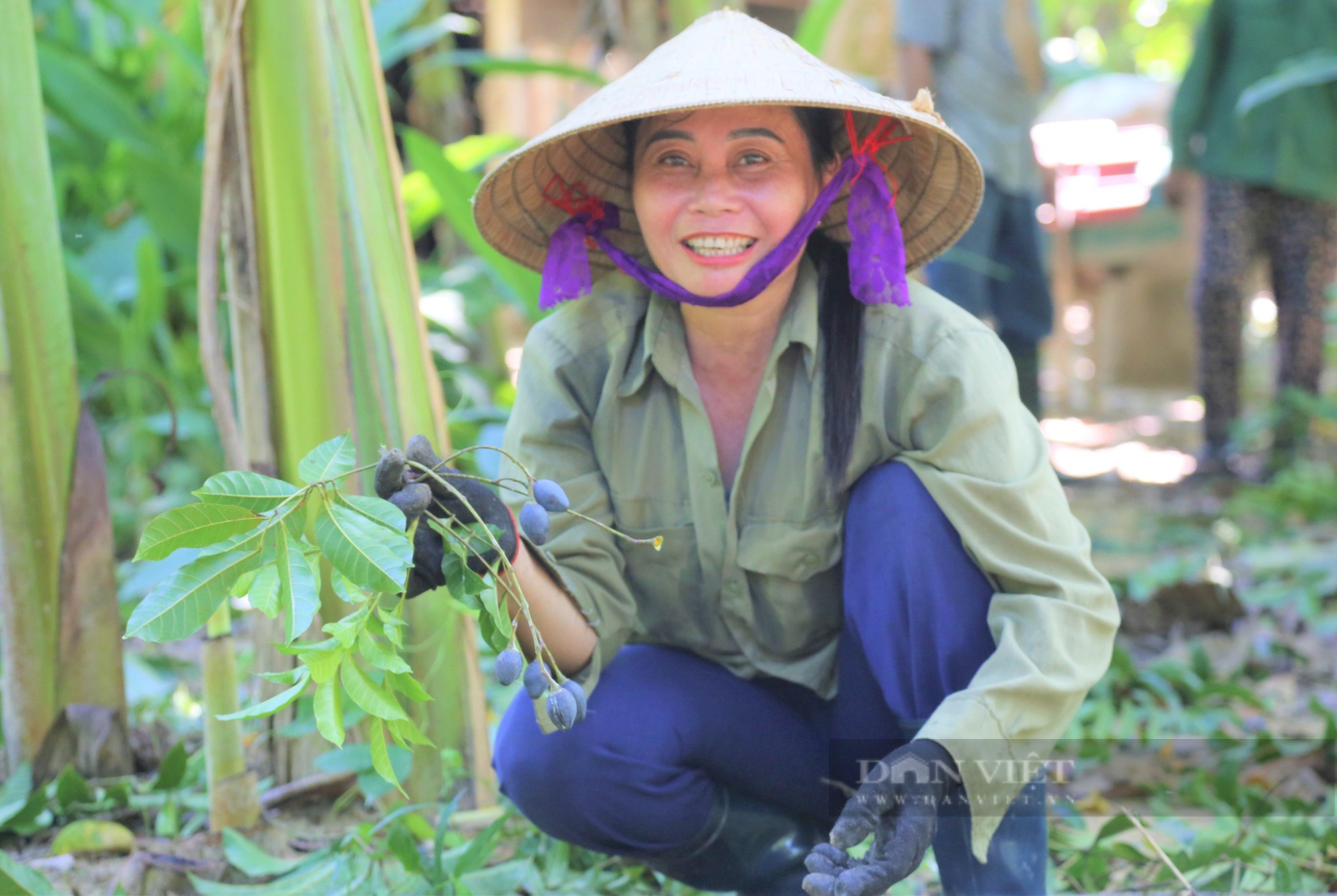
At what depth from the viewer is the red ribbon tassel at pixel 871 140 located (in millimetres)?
1286

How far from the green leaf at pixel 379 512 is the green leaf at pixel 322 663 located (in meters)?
0.11

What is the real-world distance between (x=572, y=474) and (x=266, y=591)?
48 centimetres

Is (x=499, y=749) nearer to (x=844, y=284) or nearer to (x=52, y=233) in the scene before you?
(x=844, y=284)

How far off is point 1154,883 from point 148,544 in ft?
3.55

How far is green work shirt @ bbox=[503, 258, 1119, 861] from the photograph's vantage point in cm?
119

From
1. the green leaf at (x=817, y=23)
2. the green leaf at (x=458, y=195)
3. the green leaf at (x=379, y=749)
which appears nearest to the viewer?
the green leaf at (x=379, y=749)

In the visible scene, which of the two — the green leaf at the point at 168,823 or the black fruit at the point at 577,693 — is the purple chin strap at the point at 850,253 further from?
the green leaf at the point at 168,823

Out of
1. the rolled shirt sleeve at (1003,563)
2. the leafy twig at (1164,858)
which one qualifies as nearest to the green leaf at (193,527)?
the rolled shirt sleeve at (1003,563)

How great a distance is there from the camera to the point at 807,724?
1.41 meters

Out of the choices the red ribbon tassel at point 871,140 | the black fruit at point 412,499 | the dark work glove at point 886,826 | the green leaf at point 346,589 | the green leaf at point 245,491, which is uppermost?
the red ribbon tassel at point 871,140

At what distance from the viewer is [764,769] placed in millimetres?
1367

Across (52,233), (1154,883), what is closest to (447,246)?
(52,233)

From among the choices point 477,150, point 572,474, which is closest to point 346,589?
point 572,474

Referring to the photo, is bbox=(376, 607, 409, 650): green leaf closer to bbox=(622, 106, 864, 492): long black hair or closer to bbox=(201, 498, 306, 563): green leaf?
bbox=(201, 498, 306, 563): green leaf
